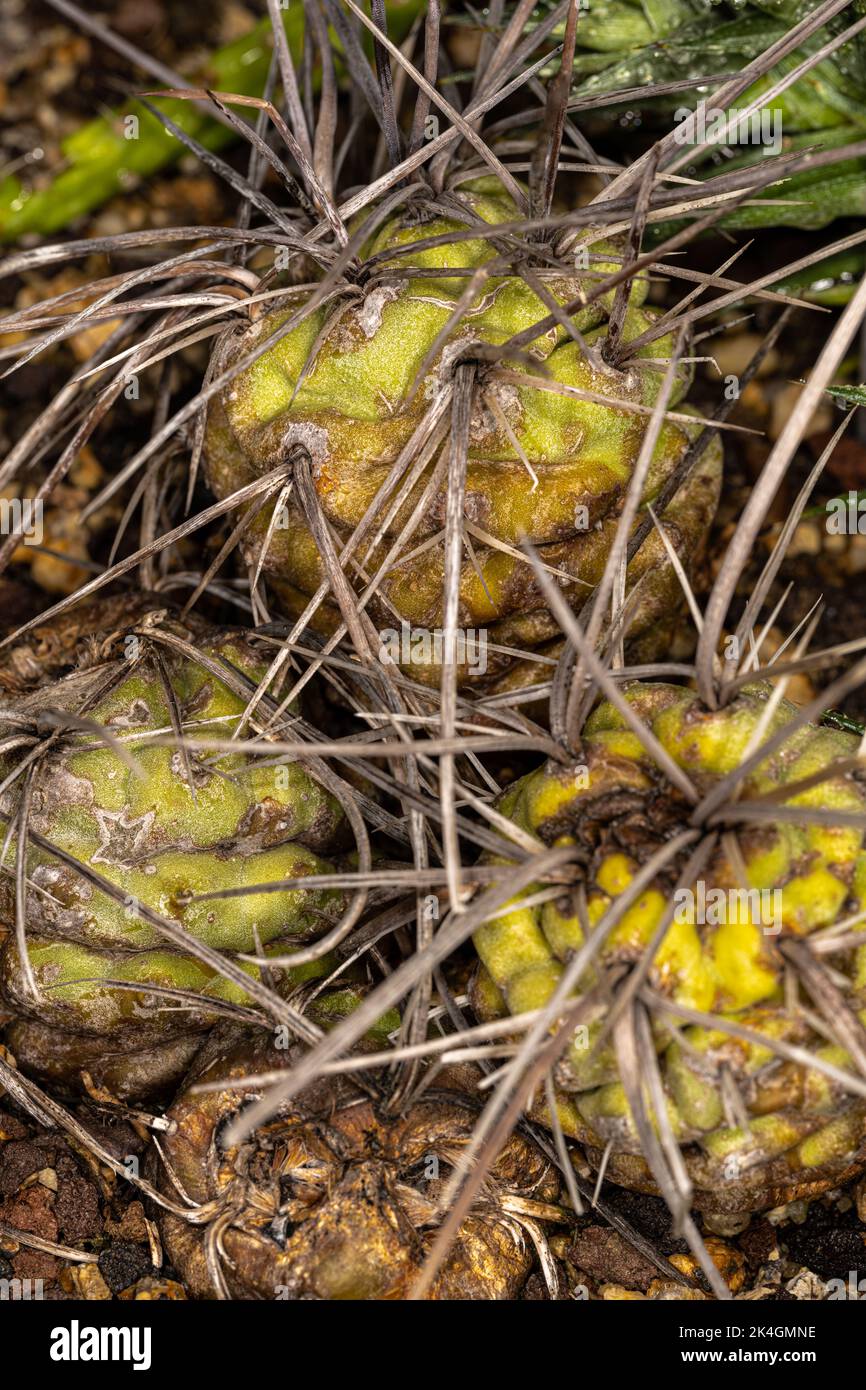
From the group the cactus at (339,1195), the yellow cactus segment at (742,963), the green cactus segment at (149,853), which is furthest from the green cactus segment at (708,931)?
the green cactus segment at (149,853)

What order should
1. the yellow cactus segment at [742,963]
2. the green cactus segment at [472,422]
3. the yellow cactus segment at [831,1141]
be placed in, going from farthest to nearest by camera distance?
1. the green cactus segment at [472,422]
2. the yellow cactus segment at [831,1141]
3. the yellow cactus segment at [742,963]

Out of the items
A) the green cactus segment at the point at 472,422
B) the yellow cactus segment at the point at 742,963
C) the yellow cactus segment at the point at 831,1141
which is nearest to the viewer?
the yellow cactus segment at the point at 742,963

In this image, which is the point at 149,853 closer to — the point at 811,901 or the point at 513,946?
the point at 513,946

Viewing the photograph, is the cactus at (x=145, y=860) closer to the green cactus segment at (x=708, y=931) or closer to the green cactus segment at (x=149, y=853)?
the green cactus segment at (x=149, y=853)

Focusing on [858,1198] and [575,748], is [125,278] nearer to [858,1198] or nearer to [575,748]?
[575,748]

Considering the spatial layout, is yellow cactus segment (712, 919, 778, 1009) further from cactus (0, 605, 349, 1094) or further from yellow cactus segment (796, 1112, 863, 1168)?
cactus (0, 605, 349, 1094)

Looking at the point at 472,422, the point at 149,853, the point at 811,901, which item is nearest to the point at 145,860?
the point at 149,853

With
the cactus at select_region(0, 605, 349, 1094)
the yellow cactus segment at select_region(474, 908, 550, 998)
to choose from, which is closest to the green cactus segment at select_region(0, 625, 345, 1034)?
the cactus at select_region(0, 605, 349, 1094)
